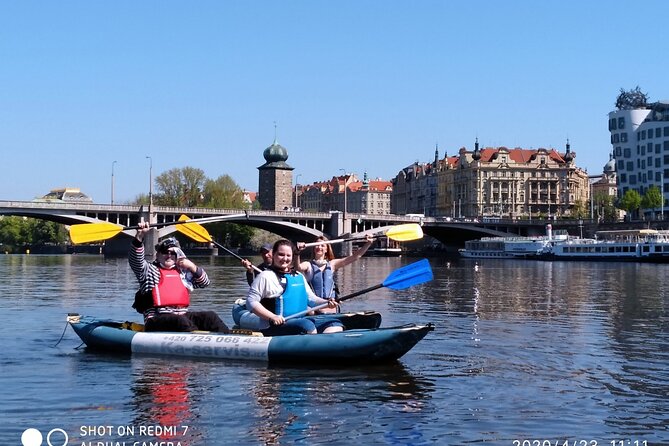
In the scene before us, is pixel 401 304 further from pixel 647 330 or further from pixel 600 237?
pixel 600 237

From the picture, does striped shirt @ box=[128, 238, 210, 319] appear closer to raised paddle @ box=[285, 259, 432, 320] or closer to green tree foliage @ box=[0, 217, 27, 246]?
raised paddle @ box=[285, 259, 432, 320]

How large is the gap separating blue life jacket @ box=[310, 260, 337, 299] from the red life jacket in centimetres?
288

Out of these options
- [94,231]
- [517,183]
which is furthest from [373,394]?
[517,183]

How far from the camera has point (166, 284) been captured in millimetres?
16781

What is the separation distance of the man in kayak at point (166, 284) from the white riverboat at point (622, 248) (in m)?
83.8

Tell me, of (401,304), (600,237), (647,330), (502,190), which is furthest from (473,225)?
(647,330)

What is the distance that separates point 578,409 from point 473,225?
368ft

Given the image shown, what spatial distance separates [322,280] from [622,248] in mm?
86203

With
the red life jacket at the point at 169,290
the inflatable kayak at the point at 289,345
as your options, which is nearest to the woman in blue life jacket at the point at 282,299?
the inflatable kayak at the point at 289,345

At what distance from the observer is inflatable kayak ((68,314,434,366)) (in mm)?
15758

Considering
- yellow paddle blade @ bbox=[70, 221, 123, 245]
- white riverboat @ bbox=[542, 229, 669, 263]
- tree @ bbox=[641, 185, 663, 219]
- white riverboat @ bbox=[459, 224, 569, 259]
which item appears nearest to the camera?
yellow paddle blade @ bbox=[70, 221, 123, 245]

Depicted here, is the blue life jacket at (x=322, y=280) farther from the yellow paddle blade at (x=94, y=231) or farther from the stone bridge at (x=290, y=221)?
the stone bridge at (x=290, y=221)

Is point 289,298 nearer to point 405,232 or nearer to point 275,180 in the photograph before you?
point 405,232

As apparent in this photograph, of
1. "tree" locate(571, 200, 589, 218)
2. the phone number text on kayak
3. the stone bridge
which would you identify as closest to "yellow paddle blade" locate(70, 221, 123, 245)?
the phone number text on kayak
